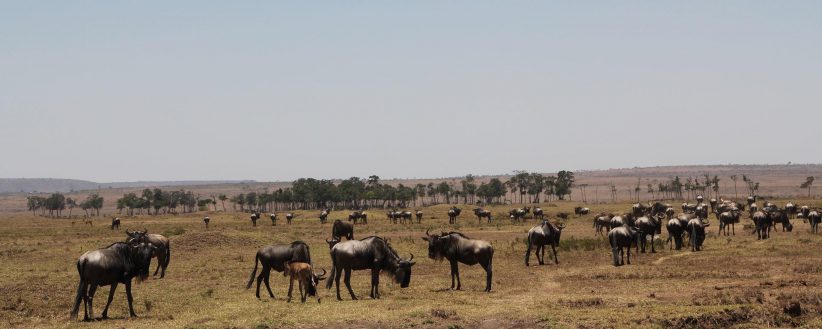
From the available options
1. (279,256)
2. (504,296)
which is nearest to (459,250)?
(504,296)

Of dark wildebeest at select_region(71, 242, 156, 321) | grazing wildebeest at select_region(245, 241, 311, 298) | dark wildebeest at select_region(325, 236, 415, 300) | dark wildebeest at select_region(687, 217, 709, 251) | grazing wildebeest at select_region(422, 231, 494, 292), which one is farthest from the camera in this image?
dark wildebeest at select_region(687, 217, 709, 251)

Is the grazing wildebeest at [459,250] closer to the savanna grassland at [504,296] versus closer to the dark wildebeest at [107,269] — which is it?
the savanna grassland at [504,296]

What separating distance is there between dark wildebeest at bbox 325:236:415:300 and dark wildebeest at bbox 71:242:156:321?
6.03 meters

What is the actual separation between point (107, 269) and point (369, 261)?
8107 millimetres

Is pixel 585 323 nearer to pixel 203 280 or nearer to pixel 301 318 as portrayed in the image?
pixel 301 318

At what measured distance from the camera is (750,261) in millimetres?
32281

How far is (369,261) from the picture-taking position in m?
23.6

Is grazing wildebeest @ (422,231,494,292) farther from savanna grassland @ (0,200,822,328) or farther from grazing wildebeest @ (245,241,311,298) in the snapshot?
grazing wildebeest @ (245,241,311,298)

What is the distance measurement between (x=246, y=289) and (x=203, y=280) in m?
5.28

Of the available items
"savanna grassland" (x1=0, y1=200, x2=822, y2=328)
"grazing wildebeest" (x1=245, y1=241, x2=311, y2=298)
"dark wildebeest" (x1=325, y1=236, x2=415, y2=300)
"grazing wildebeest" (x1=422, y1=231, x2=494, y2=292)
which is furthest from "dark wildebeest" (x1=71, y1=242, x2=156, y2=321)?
"grazing wildebeest" (x1=422, y1=231, x2=494, y2=292)

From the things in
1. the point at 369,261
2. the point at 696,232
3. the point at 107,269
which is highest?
the point at 107,269

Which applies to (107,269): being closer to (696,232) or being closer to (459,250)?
(459,250)

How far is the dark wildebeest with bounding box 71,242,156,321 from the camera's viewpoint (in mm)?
19469

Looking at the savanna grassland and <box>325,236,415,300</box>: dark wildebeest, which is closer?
the savanna grassland
